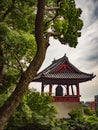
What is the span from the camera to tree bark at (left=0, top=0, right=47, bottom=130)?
7578 millimetres

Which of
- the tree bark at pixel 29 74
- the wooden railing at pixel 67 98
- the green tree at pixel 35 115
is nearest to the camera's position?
the tree bark at pixel 29 74

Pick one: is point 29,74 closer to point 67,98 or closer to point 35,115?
point 35,115

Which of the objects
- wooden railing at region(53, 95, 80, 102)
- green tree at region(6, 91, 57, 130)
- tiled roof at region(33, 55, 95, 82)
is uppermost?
tiled roof at region(33, 55, 95, 82)

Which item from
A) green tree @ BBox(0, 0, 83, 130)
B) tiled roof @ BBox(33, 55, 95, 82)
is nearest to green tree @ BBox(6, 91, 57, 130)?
green tree @ BBox(0, 0, 83, 130)

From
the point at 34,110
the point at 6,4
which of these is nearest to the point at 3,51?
the point at 6,4

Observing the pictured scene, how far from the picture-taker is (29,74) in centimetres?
787

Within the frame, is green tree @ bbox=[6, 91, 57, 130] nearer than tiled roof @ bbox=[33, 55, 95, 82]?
Yes

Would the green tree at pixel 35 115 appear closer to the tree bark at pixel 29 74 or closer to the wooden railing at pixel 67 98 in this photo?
the tree bark at pixel 29 74

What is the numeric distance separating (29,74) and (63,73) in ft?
Result: 65.0

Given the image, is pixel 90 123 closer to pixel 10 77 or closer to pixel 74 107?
pixel 74 107

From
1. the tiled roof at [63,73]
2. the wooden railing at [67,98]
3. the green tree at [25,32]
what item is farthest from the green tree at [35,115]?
the tiled roof at [63,73]

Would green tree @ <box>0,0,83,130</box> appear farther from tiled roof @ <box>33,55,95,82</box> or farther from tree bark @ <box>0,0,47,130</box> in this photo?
tiled roof @ <box>33,55,95,82</box>

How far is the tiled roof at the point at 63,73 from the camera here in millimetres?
26748

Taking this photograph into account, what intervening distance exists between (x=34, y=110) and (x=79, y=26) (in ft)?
27.1
